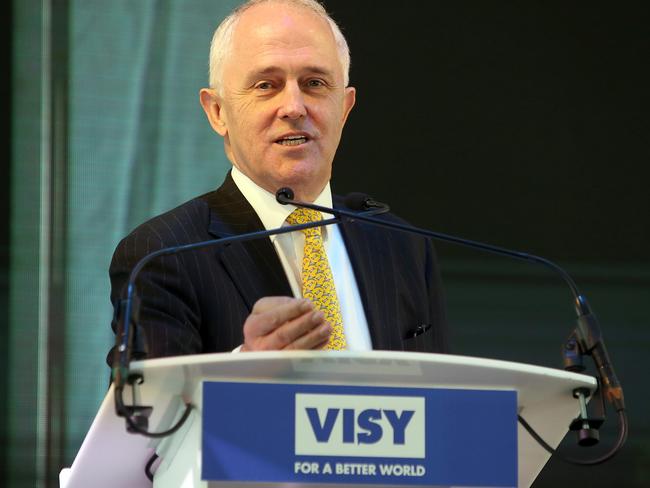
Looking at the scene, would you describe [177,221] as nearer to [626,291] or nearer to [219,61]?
[219,61]

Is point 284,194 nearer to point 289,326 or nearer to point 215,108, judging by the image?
point 289,326

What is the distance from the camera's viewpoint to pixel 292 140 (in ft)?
8.17

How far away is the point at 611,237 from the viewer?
4051mm

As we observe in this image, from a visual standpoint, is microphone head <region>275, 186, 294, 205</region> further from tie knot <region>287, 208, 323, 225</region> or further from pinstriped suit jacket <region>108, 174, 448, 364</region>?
tie knot <region>287, 208, 323, 225</region>

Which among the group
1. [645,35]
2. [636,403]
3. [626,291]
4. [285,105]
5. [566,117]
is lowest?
[636,403]

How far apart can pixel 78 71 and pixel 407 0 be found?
1.10m

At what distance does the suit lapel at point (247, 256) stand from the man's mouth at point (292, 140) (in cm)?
14

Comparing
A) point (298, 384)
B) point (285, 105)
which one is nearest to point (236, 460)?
point (298, 384)

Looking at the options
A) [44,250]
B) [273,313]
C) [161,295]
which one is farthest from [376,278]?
[44,250]

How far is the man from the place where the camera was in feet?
7.38

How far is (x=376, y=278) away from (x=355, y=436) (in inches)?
38.8

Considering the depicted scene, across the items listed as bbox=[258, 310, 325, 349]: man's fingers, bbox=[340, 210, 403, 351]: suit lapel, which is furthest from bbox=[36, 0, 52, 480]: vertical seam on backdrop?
bbox=[258, 310, 325, 349]: man's fingers

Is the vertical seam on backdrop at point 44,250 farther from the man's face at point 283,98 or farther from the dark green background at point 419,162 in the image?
the man's face at point 283,98

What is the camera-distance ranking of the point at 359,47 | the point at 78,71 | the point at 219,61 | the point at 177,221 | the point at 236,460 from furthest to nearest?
the point at 359,47 → the point at 78,71 → the point at 219,61 → the point at 177,221 → the point at 236,460
